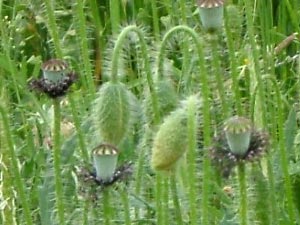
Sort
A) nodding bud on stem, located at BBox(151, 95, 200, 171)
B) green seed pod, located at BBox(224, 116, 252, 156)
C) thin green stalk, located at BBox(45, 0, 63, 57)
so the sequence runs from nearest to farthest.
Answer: green seed pod, located at BBox(224, 116, 252, 156)
nodding bud on stem, located at BBox(151, 95, 200, 171)
thin green stalk, located at BBox(45, 0, 63, 57)

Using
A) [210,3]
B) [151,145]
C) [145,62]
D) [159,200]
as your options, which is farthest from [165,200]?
[210,3]

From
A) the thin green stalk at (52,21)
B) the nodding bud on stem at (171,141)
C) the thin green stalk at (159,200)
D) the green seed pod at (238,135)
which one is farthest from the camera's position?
the thin green stalk at (52,21)

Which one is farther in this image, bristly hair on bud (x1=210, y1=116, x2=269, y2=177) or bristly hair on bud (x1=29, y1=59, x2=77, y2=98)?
bristly hair on bud (x1=29, y1=59, x2=77, y2=98)

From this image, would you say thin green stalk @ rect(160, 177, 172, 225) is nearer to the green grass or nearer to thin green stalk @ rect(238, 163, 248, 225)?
the green grass

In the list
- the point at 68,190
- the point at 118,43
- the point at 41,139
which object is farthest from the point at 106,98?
the point at 41,139

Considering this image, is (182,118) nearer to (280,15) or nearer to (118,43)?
(118,43)

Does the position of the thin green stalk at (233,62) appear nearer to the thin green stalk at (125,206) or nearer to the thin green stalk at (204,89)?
the thin green stalk at (204,89)

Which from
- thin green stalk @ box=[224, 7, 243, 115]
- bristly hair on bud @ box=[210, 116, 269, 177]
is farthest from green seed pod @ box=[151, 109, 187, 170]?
thin green stalk @ box=[224, 7, 243, 115]

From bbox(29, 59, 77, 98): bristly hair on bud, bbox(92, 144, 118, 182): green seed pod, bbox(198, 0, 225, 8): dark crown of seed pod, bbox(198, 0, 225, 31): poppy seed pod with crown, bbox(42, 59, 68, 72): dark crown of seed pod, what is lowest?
bbox(92, 144, 118, 182): green seed pod

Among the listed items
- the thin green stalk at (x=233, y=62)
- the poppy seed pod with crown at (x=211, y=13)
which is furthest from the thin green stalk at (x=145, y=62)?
the thin green stalk at (x=233, y=62)
